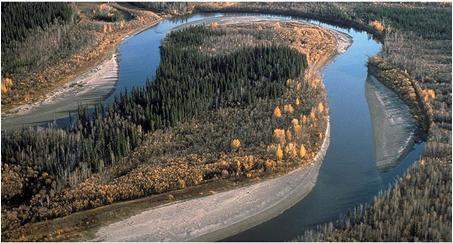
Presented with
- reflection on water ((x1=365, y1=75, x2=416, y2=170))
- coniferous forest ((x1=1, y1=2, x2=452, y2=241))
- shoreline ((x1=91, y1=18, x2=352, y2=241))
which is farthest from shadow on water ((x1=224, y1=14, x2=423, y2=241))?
coniferous forest ((x1=1, y1=2, x2=452, y2=241))

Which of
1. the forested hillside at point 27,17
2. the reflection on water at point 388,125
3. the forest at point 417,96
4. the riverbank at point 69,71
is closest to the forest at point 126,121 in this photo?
the riverbank at point 69,71

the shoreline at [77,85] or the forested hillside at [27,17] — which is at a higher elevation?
the forested hillside at [27,17]

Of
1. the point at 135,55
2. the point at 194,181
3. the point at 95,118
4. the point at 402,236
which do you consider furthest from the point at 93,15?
the point at 402,236

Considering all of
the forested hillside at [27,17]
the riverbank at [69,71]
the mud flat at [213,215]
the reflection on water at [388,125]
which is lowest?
the mud flat at [213,215]

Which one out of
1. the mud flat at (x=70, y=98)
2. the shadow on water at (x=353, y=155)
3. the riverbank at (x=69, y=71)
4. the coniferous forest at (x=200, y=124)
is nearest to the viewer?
the coniferous forest at (x=200, y=124)

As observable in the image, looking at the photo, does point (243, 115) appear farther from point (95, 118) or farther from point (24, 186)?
point (24, 186)

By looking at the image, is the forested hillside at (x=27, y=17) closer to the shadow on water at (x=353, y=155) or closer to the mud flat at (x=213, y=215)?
the shadow on water at (x=353, y=155)

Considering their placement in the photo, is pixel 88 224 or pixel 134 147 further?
pixel 134 147

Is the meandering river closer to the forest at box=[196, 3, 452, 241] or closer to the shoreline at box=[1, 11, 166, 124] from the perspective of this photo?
the shoreline at box=[1, 11, 166, 124]
